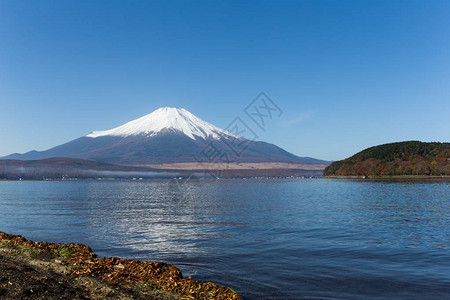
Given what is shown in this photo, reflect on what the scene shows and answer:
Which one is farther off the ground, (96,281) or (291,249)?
(96,281)

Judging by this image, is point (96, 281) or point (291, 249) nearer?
point (96, 281)

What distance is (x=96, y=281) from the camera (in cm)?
1446

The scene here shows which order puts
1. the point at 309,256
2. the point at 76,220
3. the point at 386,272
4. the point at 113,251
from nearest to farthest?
1. the point at 386,272
2. the point at 309,256
3. the point at 113,251
4. the point at 76,220

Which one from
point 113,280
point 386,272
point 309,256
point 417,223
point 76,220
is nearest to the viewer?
point 113,280

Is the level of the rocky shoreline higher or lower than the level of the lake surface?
higher

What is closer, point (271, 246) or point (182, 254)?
point (182, 254)

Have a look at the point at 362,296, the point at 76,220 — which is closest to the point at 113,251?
the point at 362,296

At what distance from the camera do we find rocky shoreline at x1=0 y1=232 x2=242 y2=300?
12.8m

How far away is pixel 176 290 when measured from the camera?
1382cm

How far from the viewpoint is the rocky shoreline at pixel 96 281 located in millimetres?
12799

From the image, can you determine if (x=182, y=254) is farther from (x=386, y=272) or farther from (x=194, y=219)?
(x=194, y=219)

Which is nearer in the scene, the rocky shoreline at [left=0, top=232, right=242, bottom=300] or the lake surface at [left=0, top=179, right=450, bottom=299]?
the rocky shoreline at [left=0, top=232, right=242, bottom=300]

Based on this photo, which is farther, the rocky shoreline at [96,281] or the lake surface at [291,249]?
the lake surface at [291,249]

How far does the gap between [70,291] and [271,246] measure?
15469mm
